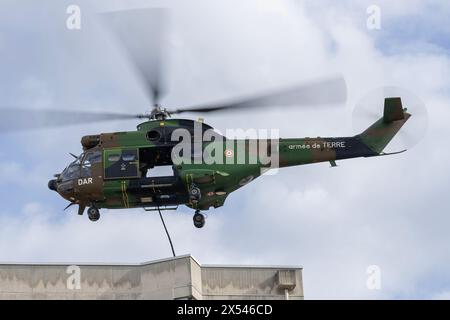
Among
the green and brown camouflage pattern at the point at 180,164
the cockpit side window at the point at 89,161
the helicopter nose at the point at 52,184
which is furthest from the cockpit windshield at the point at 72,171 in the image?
the helicopter nose at the point at 52,184

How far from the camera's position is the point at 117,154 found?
5109 centimetres

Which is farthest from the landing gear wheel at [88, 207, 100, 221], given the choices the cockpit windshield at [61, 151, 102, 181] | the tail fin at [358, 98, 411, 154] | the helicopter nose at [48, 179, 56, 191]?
the tail fin at [358, 98, 411, 154]

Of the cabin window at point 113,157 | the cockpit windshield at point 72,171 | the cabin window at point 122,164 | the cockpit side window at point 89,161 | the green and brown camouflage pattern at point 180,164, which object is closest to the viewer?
the green and brown camouflage pattern at point 180,164

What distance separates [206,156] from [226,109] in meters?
2.14

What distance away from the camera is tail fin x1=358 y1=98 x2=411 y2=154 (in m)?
51.2

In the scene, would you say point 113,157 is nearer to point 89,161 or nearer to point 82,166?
point 89,161

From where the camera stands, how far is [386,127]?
5159 cm

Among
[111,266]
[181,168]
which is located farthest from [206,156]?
[111,266]

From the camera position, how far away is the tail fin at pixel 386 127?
168 feet

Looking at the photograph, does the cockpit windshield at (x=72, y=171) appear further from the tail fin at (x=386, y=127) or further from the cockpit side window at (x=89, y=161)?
the tail fin at (x=386, y=127)

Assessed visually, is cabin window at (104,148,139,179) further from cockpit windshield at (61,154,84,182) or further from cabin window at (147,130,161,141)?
cockpit windshield at (61,154,84,182)

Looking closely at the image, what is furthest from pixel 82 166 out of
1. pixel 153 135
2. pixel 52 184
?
pixel 153 135
